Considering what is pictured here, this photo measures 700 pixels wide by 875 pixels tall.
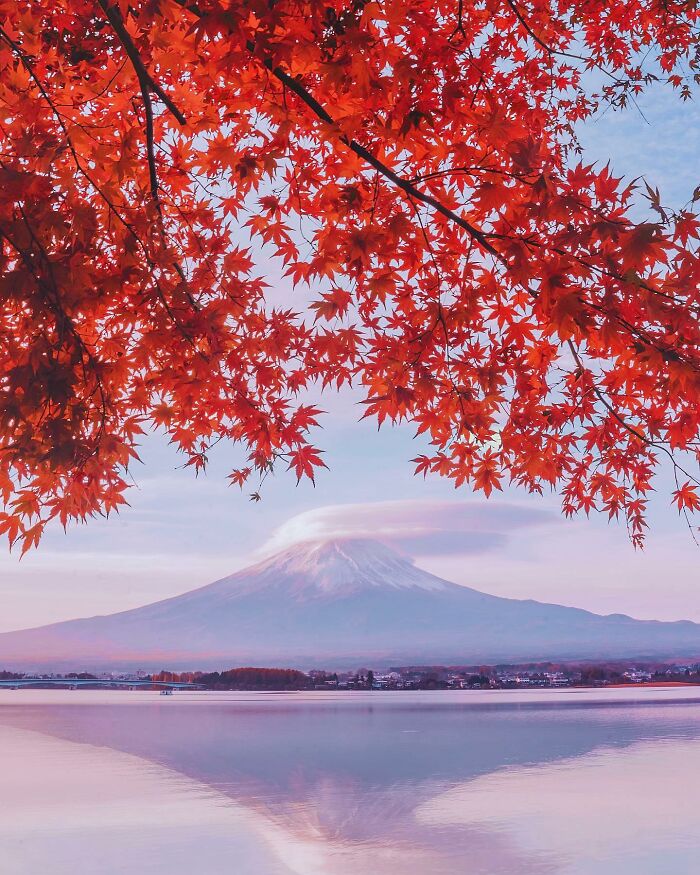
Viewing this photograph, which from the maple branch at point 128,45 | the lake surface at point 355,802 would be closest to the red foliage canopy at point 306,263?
the maple branch at point 128,45

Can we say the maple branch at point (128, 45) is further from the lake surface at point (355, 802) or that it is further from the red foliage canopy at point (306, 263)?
the lake surface at point (355, 802)

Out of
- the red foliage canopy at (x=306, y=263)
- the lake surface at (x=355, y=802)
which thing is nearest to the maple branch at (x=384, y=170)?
the red foliage canopy at (x=306, y=263)

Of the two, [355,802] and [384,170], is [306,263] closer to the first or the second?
[384,170]

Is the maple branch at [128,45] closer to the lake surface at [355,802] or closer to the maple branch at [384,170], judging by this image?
the maple branch at [384,170]

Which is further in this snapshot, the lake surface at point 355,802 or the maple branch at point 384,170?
the lake surface at point 355,802

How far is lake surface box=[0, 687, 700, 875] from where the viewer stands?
31.2 feet

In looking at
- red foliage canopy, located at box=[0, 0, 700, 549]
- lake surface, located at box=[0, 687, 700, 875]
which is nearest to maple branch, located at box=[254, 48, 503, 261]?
red foliage canopy, located at box=[0, 0, 700, 549]

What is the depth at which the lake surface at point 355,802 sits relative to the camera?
9.50m

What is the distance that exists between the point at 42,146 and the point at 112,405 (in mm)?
1765

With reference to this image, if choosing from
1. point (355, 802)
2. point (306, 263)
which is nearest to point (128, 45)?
point (306, 263)

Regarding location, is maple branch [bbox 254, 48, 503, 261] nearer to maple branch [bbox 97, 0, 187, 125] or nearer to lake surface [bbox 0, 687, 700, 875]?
maple branch [bbox 97, 0, 187, 125]

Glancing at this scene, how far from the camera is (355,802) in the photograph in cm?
1292

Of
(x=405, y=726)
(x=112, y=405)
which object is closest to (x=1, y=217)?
(x=112, y=405)

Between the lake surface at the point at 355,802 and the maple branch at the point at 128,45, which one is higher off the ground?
the maple branch at the point at 128,45
